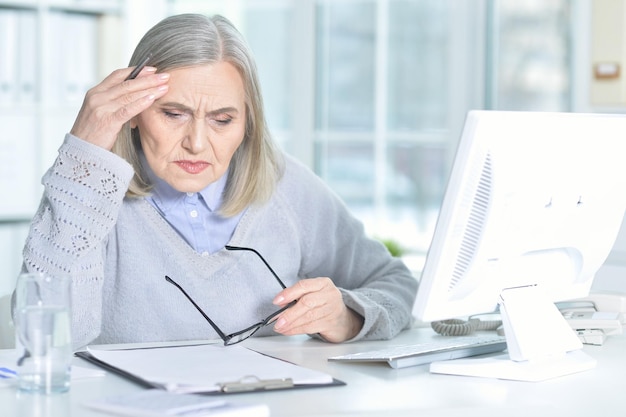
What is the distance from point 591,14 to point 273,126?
178cm

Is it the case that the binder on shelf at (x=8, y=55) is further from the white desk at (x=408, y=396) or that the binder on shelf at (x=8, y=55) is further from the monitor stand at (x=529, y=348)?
the monitor stand at (x=529, y=348)

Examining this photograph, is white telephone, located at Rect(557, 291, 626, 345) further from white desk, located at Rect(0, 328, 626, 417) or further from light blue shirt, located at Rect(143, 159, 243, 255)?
light blue shirt, located at Rect(143, 159, 243, 255)

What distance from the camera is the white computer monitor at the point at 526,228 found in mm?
1441

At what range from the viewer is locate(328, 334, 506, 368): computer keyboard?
1.61 meters

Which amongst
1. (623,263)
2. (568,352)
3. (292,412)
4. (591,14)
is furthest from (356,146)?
(292,412)

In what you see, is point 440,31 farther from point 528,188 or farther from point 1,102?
point 528,188

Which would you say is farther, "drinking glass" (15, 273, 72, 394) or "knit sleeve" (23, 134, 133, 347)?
"knit sleeve" (23, 134, 133, 347)

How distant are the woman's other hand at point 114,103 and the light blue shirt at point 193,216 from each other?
24cm

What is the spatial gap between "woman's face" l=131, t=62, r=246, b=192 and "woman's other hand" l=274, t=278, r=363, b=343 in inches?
12.3

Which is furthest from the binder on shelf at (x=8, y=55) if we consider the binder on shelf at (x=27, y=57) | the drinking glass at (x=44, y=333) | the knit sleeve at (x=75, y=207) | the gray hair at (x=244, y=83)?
the drinking glass at (x=44, y=333)

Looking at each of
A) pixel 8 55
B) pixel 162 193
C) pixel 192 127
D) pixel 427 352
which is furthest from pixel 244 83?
pixel 8 55

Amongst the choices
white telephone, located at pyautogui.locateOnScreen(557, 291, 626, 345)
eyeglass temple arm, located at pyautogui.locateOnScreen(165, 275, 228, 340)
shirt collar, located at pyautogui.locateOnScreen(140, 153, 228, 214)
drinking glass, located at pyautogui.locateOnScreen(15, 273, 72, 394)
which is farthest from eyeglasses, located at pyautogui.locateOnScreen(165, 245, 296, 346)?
white telephone, located at pyautogui.locateOnScreen(557, 291, 626, 345)

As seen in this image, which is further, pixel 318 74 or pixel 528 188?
pixel 318 74

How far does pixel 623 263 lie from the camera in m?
2.10
